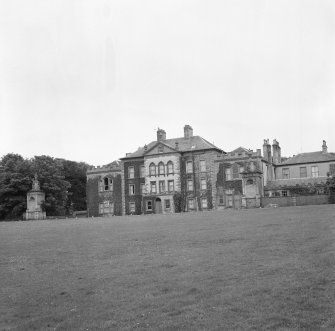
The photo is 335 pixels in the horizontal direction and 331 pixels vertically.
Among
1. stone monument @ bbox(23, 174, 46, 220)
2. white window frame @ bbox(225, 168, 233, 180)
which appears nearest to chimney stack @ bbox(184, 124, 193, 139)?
white window frame @ bbox(225, 168, 233, 180)

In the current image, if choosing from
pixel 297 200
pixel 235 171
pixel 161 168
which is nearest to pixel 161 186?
pixel 161 168

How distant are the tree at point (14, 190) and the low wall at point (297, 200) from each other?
3062 cm

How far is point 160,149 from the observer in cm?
6188

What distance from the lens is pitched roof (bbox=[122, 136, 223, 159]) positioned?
2382 inches

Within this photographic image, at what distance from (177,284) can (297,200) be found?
36526mm

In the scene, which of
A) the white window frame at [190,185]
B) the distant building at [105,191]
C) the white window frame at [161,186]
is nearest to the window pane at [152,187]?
the white window frame at [161,186]

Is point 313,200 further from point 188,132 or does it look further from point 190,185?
point 188,132

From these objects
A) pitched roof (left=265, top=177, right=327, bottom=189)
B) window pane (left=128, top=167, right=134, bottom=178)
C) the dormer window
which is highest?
window pane (left=128, top=167, right=134, bottom=178)

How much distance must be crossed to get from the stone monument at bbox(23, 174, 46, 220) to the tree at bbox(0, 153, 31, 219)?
2949 mm

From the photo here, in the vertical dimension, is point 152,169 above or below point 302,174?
above

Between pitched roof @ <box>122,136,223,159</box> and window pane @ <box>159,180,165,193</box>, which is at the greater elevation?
pitched roof @ <box>122,136,223,159</box>

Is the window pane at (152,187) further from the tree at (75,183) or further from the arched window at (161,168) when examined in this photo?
the tree at (75,183)

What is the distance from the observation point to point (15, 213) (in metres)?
58.6

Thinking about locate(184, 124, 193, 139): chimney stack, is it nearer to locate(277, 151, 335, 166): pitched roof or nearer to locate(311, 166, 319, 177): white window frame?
locate(277, 151, 335, 166): pitched roof
